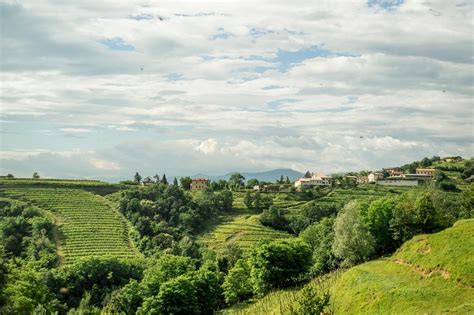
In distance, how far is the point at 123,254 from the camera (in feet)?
482

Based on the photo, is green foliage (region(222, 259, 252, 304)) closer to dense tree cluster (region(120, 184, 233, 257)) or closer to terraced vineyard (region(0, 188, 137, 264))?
dense tree cluster (region(120, 184, 233, 257))

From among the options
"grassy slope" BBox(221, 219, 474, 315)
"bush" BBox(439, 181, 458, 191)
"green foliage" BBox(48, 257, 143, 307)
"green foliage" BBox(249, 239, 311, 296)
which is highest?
"bush" BBox(439, 181, 458, 191)

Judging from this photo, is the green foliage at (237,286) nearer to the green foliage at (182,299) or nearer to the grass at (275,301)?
the grass at (275,301)

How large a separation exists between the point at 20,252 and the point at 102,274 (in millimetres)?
36852

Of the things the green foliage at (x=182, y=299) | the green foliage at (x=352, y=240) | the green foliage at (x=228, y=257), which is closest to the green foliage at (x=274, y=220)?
the green foliage at (x=228, y=257)

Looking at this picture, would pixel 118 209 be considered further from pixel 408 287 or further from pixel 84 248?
pixel 408 287

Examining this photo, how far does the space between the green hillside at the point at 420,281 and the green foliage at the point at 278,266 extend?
20876mm

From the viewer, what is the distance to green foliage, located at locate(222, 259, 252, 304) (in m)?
101

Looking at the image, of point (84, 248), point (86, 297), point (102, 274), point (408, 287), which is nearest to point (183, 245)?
point (84, 248)

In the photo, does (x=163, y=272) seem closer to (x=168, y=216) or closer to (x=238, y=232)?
(x=238, y=232)

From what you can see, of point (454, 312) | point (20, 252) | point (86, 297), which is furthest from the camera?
point (20, 252)

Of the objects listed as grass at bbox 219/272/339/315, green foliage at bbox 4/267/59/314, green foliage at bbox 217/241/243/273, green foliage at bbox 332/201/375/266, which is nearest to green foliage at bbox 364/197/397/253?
green foliage at bbox 332/201/375/266

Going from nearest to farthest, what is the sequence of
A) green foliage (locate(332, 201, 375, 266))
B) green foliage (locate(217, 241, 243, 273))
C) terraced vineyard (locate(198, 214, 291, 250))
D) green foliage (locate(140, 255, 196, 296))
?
green foliage (locate(332, 201, 375, 266)), green foliage (locate(140, 255, 196, 296)), green foliage (locate(217, 241, 243, 273)), terraced vineyard (locate(198, 214, 291, 250))

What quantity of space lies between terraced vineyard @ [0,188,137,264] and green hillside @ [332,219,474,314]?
287ft
